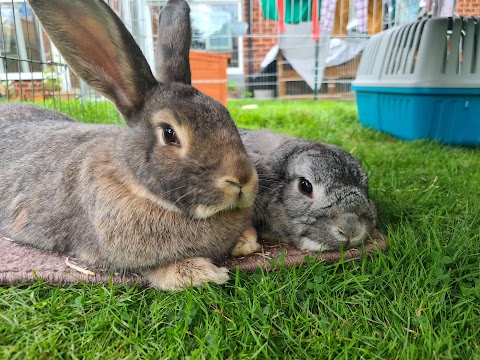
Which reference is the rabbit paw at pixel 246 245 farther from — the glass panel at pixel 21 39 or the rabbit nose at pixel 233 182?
the glass panel at pixel 21 39

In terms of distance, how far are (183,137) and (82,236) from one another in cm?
57

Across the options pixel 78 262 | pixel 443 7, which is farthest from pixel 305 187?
pixel 443 7

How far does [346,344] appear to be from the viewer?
3.70 feet

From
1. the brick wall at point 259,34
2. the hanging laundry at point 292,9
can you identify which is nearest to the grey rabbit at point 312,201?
the hanging laundry at point 292,9

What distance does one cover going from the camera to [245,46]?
8.43m

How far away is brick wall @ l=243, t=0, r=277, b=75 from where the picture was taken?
769 centimetres

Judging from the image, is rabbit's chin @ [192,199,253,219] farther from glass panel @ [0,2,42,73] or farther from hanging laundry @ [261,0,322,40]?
hanging laundry @ [261,0,322,40]

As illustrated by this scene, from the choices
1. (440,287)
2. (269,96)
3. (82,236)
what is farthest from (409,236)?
(269,96)

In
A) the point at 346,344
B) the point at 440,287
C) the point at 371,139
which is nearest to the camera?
the point at 346,344

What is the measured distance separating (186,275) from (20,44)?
275 centimetres

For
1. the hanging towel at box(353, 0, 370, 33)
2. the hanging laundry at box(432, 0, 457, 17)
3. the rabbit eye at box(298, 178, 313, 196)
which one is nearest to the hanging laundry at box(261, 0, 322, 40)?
the hanging towel at box(353, 0, 370, 33)

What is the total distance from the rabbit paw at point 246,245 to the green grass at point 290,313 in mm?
140

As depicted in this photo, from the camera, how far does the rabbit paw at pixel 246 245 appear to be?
1599mm

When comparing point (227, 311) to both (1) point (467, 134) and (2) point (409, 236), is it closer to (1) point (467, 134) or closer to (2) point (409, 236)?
(2) point (409, 236)
